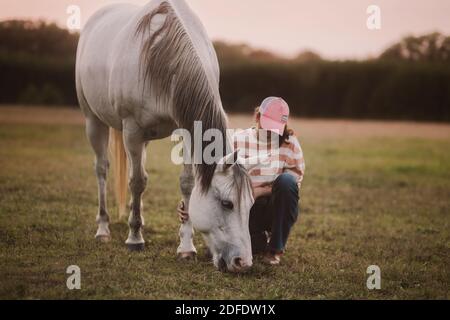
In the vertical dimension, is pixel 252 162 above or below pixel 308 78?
below

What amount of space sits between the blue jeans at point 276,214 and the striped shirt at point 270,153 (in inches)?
3.8

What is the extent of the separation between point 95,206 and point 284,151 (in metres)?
2.99

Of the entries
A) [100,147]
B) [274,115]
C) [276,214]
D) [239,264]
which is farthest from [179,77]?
[100,147]

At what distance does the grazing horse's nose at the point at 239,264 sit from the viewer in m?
3.71

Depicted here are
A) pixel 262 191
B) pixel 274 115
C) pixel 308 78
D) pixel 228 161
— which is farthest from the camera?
pixel 308 78

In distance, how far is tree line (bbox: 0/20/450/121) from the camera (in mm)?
16375

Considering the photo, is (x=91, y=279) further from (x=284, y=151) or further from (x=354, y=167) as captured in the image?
(x=354, y=167)

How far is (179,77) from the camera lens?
4.09 meters

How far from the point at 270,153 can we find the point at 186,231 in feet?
3.32

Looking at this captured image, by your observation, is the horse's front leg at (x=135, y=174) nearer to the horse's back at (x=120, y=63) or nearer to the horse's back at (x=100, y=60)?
the horse's back at (x=120, y=63)

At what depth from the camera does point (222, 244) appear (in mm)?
3781

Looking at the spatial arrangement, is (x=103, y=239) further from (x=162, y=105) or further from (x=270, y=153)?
(x=270, y=153)

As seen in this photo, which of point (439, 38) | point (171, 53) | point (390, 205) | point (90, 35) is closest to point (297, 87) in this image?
point (439, 38)

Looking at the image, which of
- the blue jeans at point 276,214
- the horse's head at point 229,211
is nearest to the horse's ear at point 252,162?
the horse's head at point 229,211
